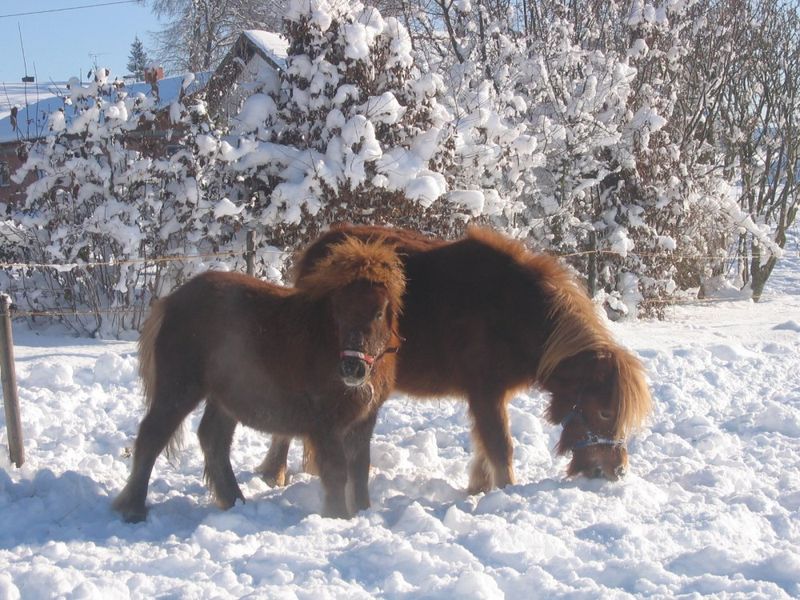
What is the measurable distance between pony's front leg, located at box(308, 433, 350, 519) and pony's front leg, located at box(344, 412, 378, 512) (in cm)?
28

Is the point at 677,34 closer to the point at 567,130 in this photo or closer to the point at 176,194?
the point at 567,130

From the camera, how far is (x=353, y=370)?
436 cm

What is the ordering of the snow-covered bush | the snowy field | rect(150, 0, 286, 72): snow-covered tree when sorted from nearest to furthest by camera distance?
the snowy field
the snow-covered bush
rect(150, 0, 286, 72): snow-covered tree

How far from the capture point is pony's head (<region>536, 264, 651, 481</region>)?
5.13m

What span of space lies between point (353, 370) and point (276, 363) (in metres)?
0.73

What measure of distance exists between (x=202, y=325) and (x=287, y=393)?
2.33ft

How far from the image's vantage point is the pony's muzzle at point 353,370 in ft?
14.3

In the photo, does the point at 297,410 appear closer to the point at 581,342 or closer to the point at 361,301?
the point at 361,301

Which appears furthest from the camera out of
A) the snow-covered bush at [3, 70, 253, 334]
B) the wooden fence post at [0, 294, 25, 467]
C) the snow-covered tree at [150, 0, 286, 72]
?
the snow-covered tree at [150, 0, 286, 72]

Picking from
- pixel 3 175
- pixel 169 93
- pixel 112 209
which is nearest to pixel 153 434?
pixel 112 209

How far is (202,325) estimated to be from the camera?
4.98m

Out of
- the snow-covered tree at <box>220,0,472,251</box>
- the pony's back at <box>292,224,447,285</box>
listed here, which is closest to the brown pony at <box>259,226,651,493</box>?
the pony's back at <box>292,224,447,285</box>

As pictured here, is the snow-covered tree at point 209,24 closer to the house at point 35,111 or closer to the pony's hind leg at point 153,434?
the house at point 35,111

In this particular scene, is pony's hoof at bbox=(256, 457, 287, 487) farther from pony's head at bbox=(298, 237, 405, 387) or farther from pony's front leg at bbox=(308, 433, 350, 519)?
pony's head at bbox=(298, 237, 405, 387)
